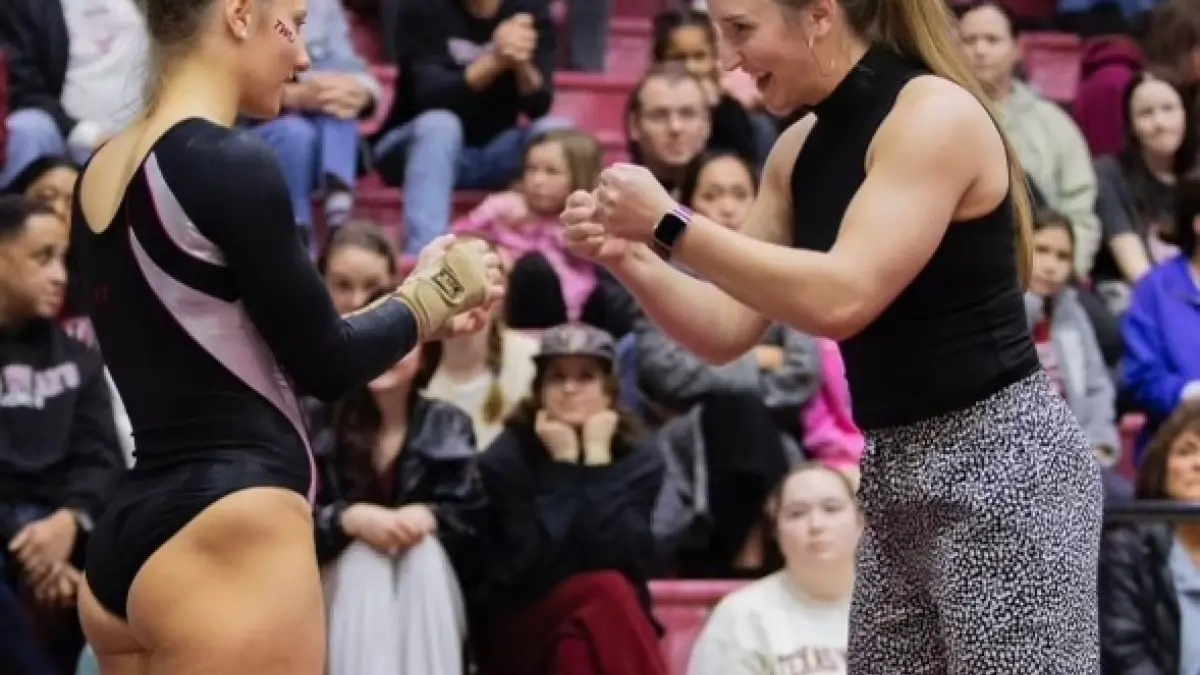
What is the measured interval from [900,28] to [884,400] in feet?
1.64

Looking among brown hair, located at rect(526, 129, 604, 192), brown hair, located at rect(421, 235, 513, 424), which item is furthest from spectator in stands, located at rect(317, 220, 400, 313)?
brown hair, located at rect(526, 129, 604, 192)

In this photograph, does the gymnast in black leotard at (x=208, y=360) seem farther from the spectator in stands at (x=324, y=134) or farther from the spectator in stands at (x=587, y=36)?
the spectator in stands at (x=587, y=36)

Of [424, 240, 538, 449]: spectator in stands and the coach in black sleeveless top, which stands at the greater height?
the coach in black sleeveless top

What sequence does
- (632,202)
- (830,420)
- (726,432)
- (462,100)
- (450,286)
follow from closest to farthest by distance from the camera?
1. (632,202)
2. (450,286)
3. (726,432)
4. (830,420)
5. (462,100)

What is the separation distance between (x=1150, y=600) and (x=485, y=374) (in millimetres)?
1645

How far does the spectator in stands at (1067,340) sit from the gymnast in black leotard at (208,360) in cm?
348

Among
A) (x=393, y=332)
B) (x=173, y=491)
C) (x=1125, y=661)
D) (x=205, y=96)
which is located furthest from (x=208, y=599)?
(x=1125, y=661)

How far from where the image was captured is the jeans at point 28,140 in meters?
5.80

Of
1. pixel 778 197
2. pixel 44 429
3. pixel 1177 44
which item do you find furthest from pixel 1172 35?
pixel 778 197

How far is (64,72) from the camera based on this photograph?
20.6 ft

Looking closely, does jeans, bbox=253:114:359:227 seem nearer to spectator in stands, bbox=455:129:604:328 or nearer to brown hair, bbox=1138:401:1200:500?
spectator in stands, bbox=455:129:604:328

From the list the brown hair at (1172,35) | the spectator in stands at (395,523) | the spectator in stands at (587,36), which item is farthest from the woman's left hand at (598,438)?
the brown hair at (1172,35)

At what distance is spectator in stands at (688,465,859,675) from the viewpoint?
4.50 meters

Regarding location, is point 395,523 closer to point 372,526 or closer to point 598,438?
point 372,526
